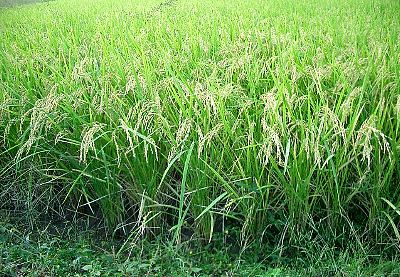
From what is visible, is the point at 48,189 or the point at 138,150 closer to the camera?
the point at 138,150

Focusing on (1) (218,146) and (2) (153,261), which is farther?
(1) (218,146)

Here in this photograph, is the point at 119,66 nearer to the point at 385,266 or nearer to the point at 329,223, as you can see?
the point at 329,223

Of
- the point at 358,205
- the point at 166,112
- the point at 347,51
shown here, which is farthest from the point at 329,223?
the point at 347,51

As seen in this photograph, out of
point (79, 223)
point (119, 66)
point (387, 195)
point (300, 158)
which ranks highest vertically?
point (119, 66)

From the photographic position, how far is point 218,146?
1890 mm

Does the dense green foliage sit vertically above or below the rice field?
below

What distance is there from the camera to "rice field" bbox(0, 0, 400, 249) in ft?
5.67

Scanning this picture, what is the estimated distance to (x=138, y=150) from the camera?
192 centimetres

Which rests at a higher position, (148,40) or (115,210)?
(148,40)

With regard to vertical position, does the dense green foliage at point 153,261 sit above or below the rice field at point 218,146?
below

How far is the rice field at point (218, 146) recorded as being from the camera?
173 centimetres

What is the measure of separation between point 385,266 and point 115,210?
1020 millimetres

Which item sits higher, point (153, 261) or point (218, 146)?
point (218, 146)

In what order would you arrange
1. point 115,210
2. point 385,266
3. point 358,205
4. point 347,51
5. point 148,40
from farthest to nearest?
point 148,40
point 347,51
point 115,210
point 358,205
point 385,266
